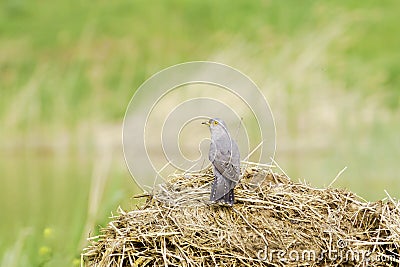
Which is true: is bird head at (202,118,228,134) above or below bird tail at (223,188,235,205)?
above

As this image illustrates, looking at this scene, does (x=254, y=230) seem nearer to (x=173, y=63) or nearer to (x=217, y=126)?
(x=217, y=126)

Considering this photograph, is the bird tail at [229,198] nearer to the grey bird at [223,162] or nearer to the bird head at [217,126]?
the grey bird at [223,162]

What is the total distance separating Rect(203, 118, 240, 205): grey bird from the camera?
394cm

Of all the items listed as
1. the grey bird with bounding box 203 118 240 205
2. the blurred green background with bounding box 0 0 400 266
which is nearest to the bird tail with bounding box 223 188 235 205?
the grey bird with bounding box 203 118 240 205

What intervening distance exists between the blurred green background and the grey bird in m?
5.94

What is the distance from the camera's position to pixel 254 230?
12.6ft

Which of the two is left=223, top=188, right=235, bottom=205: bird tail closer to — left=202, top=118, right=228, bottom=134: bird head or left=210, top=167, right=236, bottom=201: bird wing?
left=210, top=167, right=236, bottom=201: bird wing

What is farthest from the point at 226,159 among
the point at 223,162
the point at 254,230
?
the point at 254,230

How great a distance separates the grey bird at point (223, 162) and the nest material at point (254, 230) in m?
0.06

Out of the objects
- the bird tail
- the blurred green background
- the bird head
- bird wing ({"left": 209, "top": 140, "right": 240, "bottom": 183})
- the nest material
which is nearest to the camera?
the nest material

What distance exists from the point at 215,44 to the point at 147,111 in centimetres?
1737

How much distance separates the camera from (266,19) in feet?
74.2

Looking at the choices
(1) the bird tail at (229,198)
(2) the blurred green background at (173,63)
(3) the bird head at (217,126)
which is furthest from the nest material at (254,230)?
(2) the blurred green background at (173,63)

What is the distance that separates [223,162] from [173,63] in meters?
16.8
